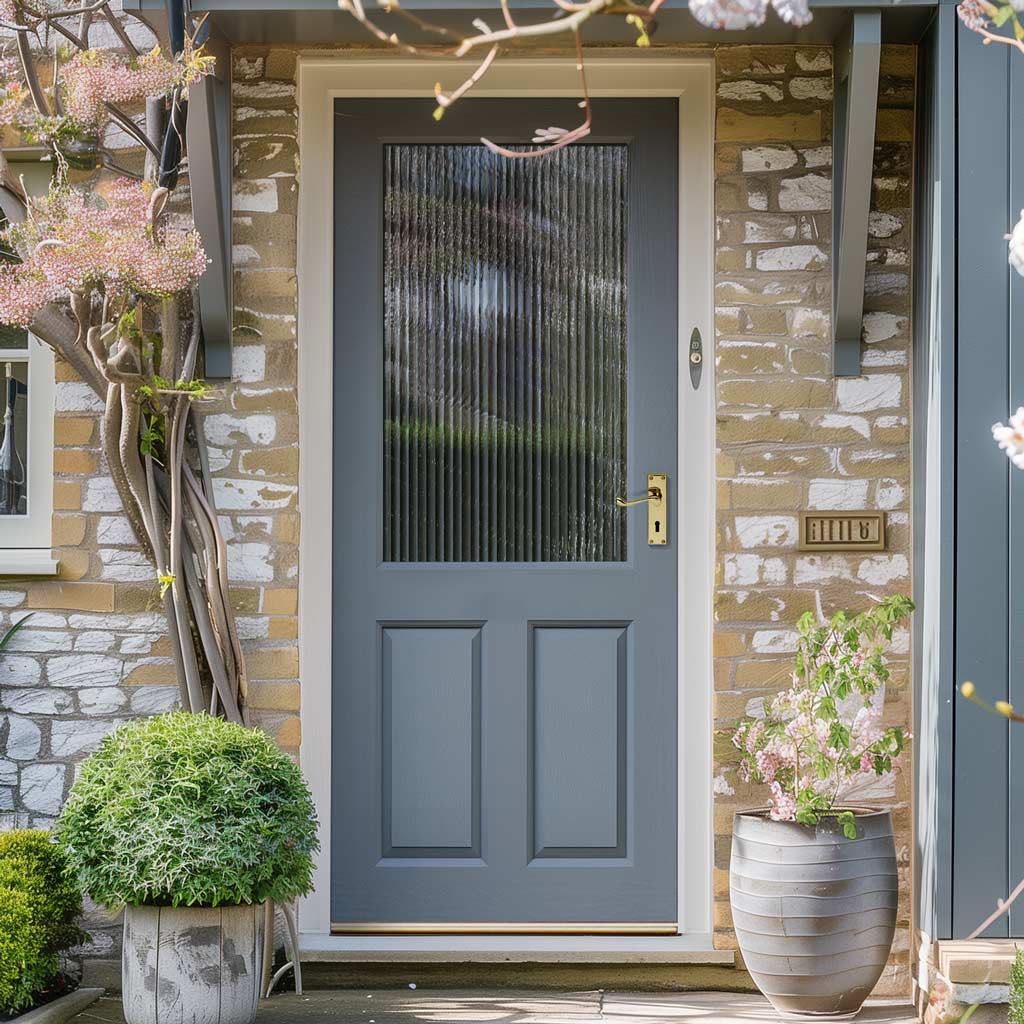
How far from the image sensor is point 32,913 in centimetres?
317

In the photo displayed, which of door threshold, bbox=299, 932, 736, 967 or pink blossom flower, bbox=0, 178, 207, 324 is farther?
door threshold, bbox=299, 932, 736, 967

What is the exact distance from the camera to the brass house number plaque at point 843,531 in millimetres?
3666

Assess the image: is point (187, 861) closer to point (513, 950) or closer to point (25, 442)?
point (513, 950)

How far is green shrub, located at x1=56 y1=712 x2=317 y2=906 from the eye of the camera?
292cm

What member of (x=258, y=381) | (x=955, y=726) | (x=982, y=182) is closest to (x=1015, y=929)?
(x=955, y=726)

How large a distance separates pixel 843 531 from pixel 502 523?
1.02 meters

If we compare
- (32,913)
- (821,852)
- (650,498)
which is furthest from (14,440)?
(821,852)

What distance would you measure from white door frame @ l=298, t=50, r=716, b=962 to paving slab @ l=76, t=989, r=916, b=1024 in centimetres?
19

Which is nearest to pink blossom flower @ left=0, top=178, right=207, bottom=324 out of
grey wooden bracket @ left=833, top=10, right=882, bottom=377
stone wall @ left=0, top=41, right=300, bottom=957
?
stone wall @ left=0, top=41, right=300, bottom=957

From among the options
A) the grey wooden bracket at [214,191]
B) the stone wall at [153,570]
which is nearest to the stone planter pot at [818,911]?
the stone wall at [153,570]

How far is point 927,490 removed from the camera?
3475 mm

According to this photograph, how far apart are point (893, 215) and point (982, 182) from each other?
0.42 metres

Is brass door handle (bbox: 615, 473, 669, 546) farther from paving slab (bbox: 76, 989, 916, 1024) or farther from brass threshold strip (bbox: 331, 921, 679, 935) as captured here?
paving slab (bbox: 76, 989, 916, 1024)

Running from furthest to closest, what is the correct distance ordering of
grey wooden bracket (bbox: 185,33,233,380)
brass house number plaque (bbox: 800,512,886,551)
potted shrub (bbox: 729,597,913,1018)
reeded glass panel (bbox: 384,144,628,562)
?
reeded glass panel (bbox: 384,144,628,562), brass house number plaque (bbox: 800,512,886,551), grey wooden bracket (bbox: 185,33,233,380), potted shrub (bbox: 729,597,913,1018)
